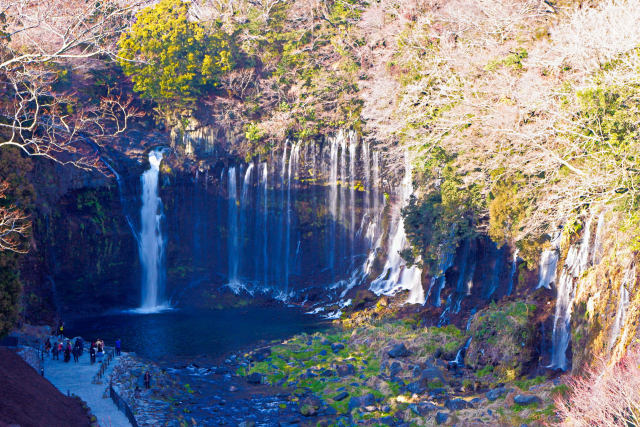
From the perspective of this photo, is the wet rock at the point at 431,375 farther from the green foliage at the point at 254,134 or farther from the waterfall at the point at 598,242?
the green foliage at the point at 254,134

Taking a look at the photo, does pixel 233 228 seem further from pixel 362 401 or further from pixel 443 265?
pixel 362 401

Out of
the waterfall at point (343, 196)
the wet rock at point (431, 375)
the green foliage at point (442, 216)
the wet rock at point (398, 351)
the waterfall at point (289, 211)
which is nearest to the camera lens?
the wet rock at point (431, 375)

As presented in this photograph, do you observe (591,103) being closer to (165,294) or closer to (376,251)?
(376,251)

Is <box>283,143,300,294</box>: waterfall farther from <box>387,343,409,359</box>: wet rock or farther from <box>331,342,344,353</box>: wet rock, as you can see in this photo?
<box>387,343,409,359</box>: wet rock

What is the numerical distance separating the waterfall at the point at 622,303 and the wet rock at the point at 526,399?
2.94 m

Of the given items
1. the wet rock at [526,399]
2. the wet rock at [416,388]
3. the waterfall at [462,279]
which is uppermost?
the waterfall at [462,279]

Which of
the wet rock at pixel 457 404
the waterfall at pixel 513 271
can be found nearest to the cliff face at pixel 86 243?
the wet rock at pixel 457 404

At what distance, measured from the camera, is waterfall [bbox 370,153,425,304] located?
118 feet

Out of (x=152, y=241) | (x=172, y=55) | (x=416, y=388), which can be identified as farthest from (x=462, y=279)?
(x=172, y=55)

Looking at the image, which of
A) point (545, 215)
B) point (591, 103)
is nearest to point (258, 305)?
point (545, 215)

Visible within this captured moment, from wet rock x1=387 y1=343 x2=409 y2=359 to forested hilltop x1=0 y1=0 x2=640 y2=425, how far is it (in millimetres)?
899

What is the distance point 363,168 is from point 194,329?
15.7 metres

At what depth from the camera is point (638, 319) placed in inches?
665

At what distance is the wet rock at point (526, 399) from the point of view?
758 inches
